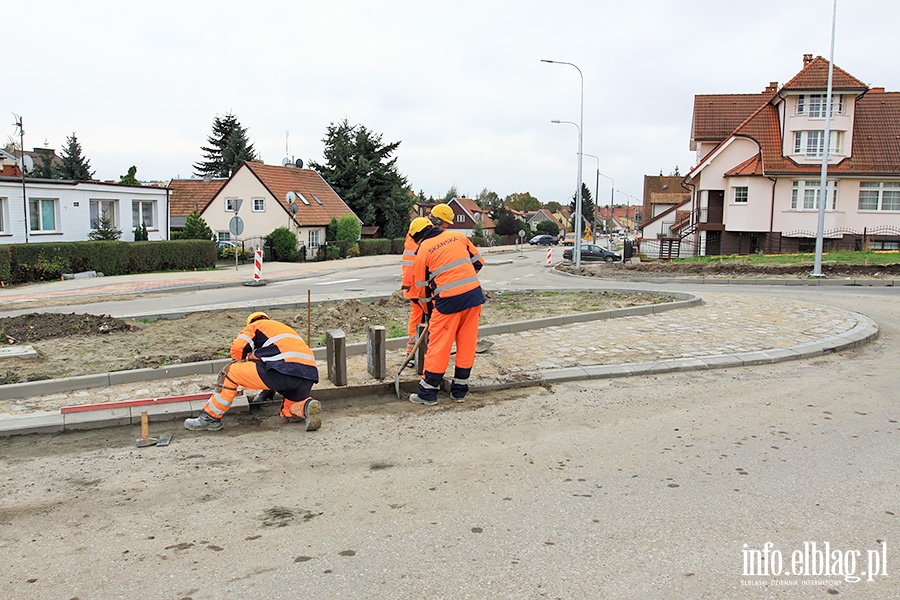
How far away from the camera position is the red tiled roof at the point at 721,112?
146 feet

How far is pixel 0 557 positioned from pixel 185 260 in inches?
1108

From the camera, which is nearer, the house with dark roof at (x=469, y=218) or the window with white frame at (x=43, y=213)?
the window with white frame at (x=43, y=213)

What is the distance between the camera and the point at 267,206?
44.6 metres

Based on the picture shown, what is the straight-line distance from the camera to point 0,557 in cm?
386

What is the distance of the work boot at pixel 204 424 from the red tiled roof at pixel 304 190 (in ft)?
126

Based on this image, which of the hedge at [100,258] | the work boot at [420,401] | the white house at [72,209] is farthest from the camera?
the white house at [72,209]

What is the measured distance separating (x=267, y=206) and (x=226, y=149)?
3289 cm

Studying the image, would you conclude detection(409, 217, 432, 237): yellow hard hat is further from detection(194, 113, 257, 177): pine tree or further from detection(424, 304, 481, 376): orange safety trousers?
detection(194, 113, 257, 177): pine tree

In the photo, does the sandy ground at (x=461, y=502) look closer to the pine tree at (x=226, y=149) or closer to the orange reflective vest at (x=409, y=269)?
the orange reflective vest at (x=409, y=269)

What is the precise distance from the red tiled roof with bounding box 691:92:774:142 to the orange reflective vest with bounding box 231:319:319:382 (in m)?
43.1

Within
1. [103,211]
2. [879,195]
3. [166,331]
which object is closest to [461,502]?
[166,331]

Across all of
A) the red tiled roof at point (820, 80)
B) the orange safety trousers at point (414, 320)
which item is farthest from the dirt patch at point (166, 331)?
the red tiled roof at point (820, 80)

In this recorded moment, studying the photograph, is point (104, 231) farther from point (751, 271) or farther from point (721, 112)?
point (721, 112)

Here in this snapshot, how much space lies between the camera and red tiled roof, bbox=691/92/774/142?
146ft
